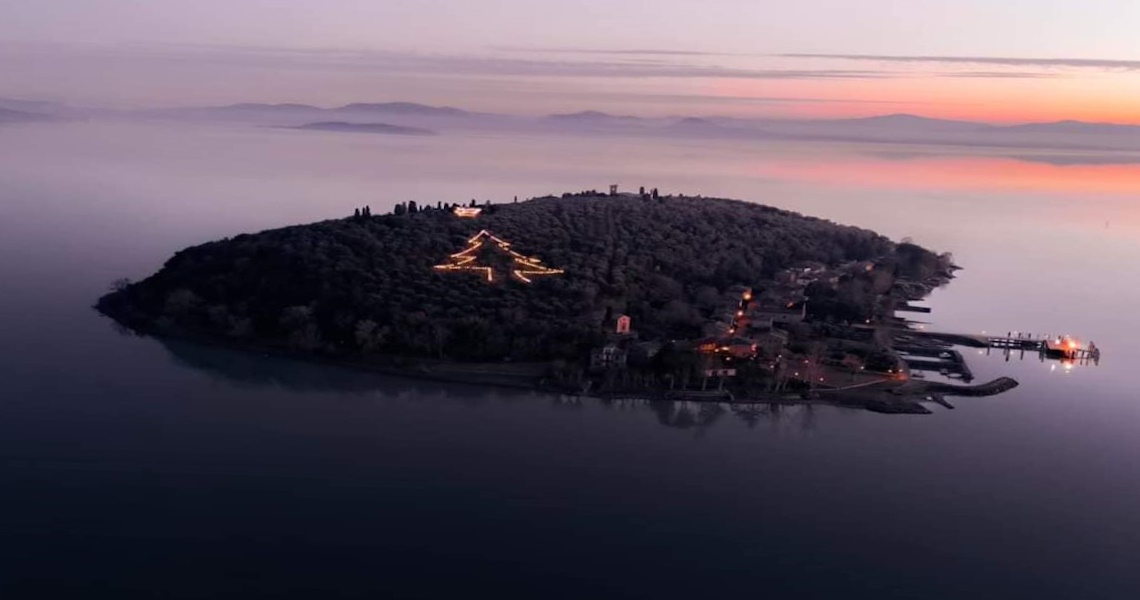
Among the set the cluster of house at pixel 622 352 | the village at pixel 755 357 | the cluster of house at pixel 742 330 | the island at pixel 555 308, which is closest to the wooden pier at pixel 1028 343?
the island at pixel 555 308

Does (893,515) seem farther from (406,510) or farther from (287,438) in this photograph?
(287,438)

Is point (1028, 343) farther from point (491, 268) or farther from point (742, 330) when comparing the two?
point (491, 268)

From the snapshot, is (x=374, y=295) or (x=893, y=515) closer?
(x=893, y=515)

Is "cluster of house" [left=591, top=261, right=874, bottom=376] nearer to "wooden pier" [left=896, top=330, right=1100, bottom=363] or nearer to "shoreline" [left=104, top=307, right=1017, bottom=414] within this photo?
"shoreline" [left=104, top=307, right=1017, bottom=414]

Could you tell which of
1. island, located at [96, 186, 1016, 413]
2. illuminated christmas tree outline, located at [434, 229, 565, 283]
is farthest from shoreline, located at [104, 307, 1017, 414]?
illuminated christmas tree outline, located at [434, 229, 565, 283]

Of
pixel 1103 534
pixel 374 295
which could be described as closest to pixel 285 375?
pixel 374 295

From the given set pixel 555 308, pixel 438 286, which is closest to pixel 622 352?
pixel 555 308
